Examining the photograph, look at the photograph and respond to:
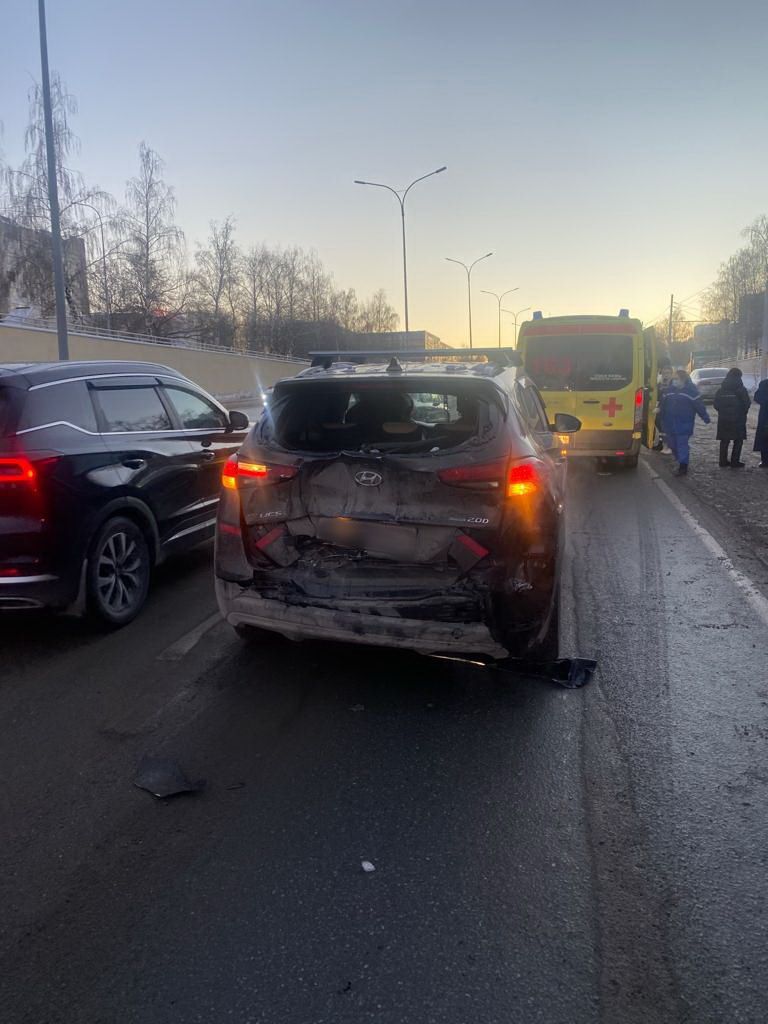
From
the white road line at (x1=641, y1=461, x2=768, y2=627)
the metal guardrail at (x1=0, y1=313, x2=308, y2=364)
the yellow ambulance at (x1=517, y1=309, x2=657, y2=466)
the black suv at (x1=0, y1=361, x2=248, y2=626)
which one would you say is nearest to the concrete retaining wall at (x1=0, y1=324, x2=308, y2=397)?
the metal guardrail at (x1=0, y1=313, x2=308, y2=364)

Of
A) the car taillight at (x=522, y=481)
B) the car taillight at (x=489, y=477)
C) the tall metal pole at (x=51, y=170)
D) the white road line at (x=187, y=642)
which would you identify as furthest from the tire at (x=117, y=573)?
the tall metal pole at (x=51, y=170)

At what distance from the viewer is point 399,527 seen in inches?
155

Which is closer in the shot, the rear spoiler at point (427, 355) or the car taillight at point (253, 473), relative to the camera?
the car taillight at point (253, 473)

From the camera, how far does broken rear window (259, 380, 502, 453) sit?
414cm

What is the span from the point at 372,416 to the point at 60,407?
2.03 metres

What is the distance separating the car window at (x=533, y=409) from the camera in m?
5.01

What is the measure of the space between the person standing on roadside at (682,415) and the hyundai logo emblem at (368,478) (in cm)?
998

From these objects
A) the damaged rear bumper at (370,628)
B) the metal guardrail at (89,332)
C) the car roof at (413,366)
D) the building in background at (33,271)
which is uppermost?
the building in background at (33,271)

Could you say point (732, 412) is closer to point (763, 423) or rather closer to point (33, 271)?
point (763, 423)

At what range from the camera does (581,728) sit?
3.75 metres

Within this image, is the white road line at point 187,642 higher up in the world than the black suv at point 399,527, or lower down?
lower down

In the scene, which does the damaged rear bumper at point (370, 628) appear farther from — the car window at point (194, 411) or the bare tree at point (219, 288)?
the bare tree at point (219, 288)

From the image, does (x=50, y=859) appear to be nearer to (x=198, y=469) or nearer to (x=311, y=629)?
(x=311, y=629)

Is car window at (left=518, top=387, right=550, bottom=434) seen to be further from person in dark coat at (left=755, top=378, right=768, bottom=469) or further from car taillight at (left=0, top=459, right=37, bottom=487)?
person in dark coat at (left=755, top=378, right=768, bottom=469)
